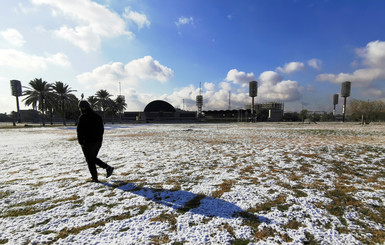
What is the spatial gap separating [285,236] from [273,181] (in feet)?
6.95

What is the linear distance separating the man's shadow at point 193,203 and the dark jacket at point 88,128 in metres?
1.36

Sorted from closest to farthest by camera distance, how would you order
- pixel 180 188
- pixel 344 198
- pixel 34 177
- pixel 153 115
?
1. pixel 344 198
2. pixel 180 188
3. pixel 34 177
4. pixel 153 115

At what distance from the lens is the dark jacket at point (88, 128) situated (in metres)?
4.03

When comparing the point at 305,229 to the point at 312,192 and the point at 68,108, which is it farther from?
the point at 68,108

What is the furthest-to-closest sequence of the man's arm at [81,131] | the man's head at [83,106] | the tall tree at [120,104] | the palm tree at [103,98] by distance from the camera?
the tall tree at [120,104] < the palm tree at [103,98] < the man's head at [83,106] < the man's arm at [81,131]

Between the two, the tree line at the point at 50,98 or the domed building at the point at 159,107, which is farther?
the domed building at the point at 159,107

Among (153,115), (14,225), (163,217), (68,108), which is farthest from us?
(153,115)

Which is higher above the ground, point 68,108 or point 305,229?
point 68,108

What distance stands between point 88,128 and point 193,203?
3248mm

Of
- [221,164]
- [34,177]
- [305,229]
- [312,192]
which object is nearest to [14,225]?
[34,177]

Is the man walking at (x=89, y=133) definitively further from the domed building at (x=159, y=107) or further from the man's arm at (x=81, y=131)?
the domed building at (x=159, y=107)

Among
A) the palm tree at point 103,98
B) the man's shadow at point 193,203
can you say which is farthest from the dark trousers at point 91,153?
the palm tree at point 103,98

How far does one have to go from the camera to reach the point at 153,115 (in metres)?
90.3

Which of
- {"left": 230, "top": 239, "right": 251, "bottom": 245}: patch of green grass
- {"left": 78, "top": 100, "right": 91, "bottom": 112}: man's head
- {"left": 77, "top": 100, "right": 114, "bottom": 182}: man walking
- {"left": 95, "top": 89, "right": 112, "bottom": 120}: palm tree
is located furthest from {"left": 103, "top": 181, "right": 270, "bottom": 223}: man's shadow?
Answer: {"left": 95, "top": 89, "right": 112, "bottom": 120}: palm tree
